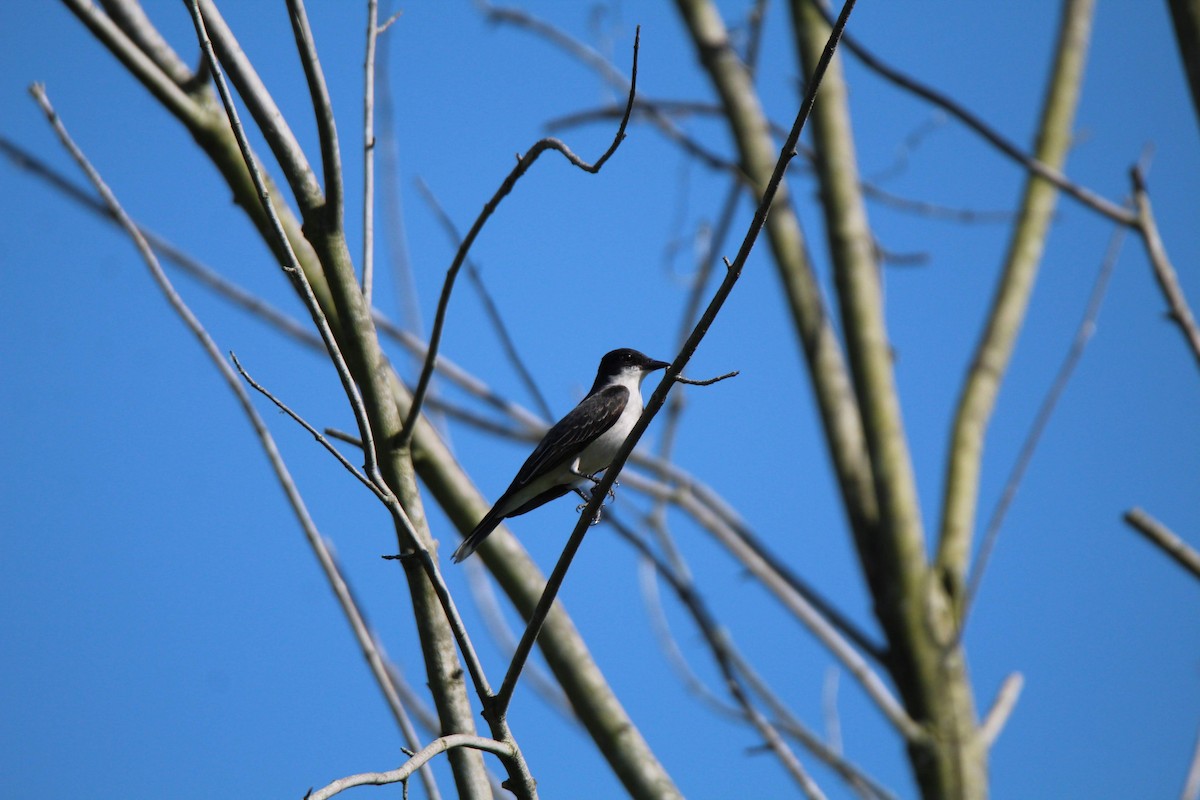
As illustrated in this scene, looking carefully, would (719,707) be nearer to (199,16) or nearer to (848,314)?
(848,314)

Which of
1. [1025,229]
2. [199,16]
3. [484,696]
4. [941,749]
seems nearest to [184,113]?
[199,16]

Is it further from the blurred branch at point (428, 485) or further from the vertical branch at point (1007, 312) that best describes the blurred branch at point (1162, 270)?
the blurred branch at point (428, 485)

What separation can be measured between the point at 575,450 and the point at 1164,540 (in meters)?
3.14

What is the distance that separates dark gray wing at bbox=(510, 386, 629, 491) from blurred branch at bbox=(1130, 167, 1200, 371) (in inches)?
116

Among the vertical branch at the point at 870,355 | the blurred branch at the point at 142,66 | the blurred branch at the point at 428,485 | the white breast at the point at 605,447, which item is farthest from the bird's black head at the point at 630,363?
the blurred branch at the point at 142,66

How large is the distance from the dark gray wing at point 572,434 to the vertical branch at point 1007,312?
6.18ft

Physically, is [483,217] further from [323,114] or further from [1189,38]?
[1189,38]

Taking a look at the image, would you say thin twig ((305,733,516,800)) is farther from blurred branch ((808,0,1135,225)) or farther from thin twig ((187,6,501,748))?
blurred branch ((808,0,1135,225))

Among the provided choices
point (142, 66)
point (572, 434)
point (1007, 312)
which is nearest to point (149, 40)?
point (142, 66)

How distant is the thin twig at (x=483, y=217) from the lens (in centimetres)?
372

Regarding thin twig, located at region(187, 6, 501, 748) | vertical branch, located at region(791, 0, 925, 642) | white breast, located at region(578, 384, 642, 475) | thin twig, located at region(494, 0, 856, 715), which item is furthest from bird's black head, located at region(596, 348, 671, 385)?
thin twig, located at region(187, 6, 501, 748)

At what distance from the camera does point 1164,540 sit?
156 inches

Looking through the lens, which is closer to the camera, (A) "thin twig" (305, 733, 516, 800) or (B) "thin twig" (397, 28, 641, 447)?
(A) "thin twig" (305, 733, 516, 800)

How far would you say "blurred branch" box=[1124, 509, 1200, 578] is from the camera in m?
3.94
